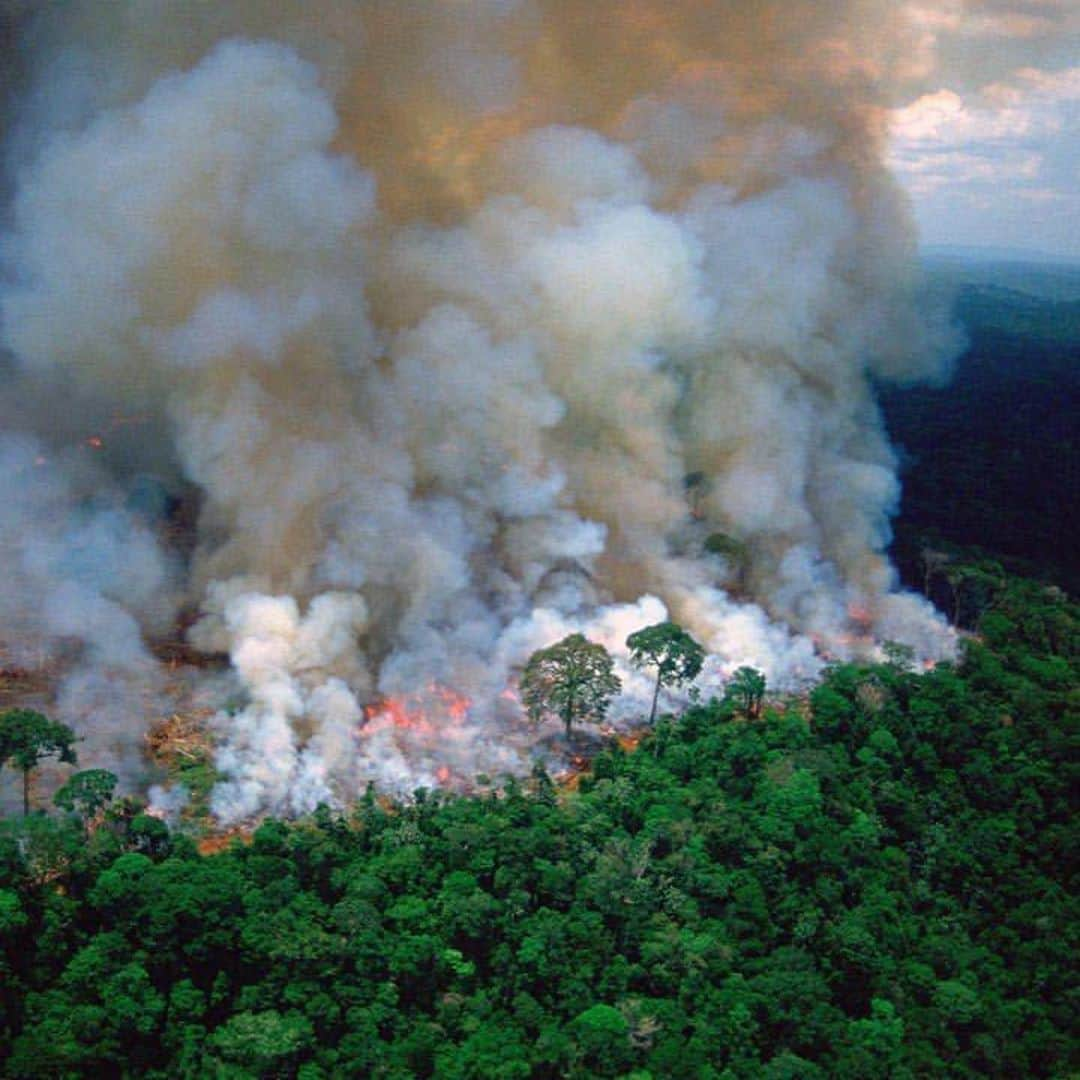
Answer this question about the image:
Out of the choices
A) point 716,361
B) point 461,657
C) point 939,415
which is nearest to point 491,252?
point 716,361

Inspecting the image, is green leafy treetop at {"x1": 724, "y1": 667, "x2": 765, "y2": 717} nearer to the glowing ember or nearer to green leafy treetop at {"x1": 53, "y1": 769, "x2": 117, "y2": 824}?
the glowing ember

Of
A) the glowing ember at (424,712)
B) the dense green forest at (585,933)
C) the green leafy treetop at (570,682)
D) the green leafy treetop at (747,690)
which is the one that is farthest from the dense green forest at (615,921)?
the glowing ember at (424,712)

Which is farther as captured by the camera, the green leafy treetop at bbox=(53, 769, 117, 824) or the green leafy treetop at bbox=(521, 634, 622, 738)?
the green leafy treetop at bbox=(521, 634, 622, 738)

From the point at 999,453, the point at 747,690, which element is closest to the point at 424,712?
the point at 747,690

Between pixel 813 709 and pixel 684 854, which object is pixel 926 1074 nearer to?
pixel 684 854

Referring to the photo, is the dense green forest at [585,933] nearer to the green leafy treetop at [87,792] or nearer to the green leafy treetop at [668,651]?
the green leafy treetop at [87,792]

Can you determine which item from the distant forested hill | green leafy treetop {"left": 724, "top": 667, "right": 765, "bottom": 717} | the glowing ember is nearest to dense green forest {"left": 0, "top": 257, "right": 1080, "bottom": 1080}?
green leafy treetop {"left": 724, "top": 667, "right": 765, "bottom": 717}
